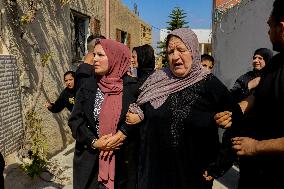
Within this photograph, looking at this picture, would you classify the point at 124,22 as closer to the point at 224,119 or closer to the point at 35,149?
the point at 35,149

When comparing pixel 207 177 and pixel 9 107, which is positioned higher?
pixel 9 107

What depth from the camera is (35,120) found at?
18.9 feet

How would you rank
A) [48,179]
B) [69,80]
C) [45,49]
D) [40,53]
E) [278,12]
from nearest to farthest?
[278,12]
[69,80]
[48,179]
[40,53]
[45,49]

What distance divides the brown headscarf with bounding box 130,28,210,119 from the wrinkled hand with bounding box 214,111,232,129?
0.30 metres

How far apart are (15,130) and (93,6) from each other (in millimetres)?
4899

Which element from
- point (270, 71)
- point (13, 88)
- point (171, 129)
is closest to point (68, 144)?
point (13, 88)

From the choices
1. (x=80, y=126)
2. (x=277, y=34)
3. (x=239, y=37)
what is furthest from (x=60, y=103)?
(x=239, y=37)

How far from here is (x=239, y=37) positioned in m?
7.21

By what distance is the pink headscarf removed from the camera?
3086 millimetres

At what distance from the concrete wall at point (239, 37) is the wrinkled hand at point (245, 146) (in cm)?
389

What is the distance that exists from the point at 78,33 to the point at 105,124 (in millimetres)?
6044

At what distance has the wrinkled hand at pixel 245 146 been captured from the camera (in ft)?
6.92

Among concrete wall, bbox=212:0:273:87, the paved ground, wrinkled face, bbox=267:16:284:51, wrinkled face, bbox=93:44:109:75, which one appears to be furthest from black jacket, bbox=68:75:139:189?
concrete wall, bbox=212:0:273:87

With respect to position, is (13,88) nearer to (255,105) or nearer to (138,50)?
(138,50)
